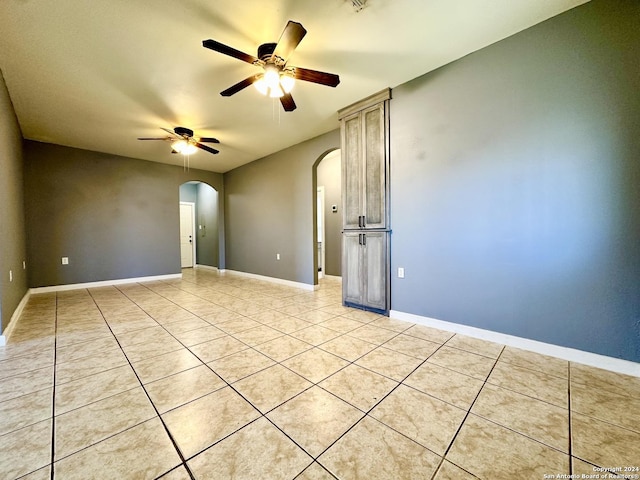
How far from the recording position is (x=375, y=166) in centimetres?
309

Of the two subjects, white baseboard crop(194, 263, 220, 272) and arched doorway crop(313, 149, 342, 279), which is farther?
white baseboard crop(194, 263, 220, 272)

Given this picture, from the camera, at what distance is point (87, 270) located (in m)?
4.90

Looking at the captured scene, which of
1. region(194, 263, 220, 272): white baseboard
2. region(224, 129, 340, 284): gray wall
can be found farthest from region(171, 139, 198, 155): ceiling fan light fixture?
region(194, 263, 220, 272): white baseboard

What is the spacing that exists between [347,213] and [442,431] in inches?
99.1

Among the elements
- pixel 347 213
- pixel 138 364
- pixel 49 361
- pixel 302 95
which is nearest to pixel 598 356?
pixel 347 213

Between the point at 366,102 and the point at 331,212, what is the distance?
2663mm

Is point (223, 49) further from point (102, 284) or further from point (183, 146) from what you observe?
point (102, 284)

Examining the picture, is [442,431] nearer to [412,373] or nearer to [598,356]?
[412,373]

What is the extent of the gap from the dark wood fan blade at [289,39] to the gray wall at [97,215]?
494 centimetres

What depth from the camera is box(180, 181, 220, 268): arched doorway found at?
7.30 metres

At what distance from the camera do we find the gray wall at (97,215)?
4.45 m

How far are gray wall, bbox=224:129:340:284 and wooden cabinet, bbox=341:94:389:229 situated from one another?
79 cm

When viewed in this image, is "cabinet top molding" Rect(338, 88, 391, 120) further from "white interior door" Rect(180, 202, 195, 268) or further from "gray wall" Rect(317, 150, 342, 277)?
"white interior door" Rect(180, 202, 195, 268)

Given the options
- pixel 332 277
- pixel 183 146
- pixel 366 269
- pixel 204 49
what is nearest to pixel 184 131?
pixel 183 146
